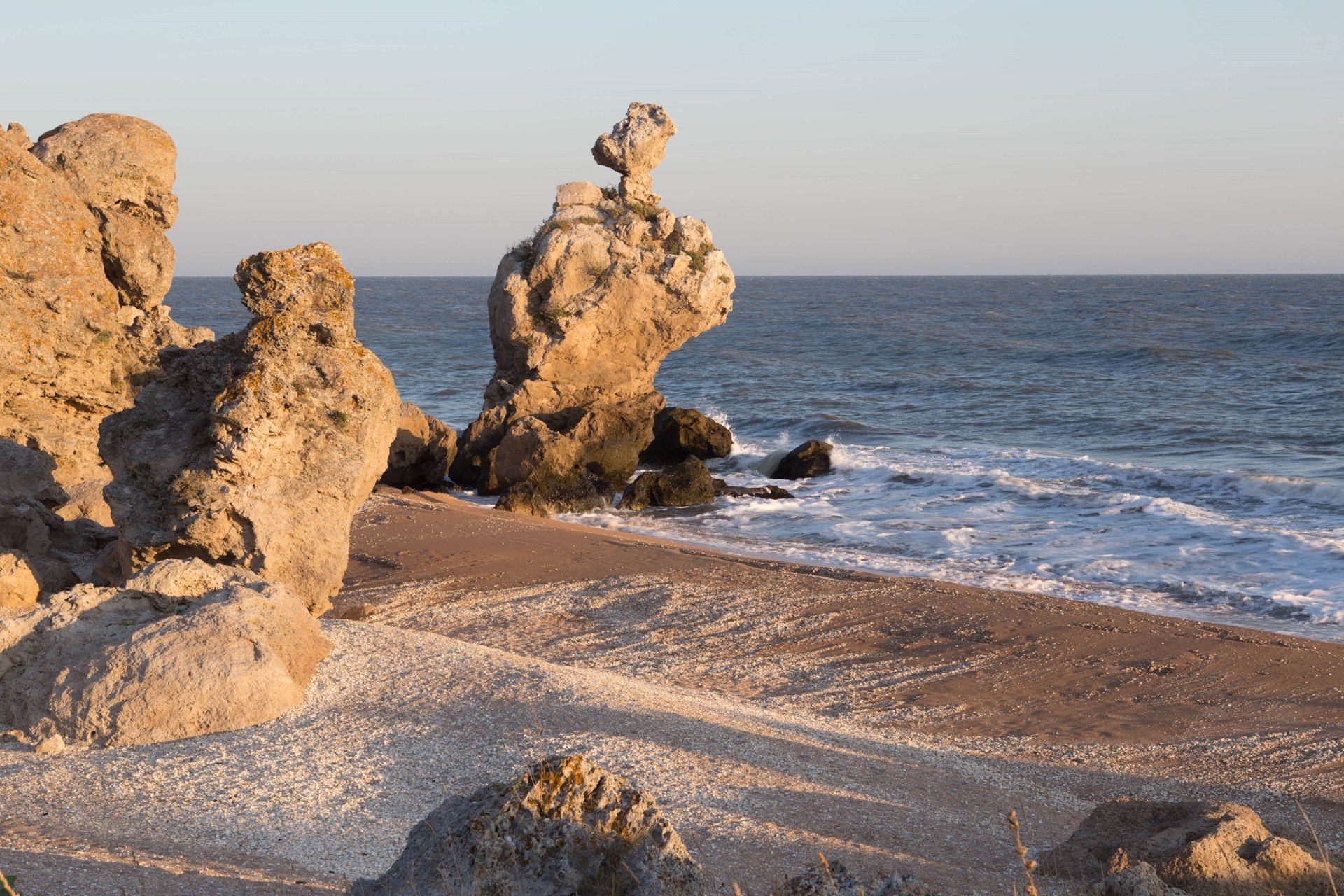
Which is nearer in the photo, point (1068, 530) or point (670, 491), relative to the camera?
point (1068, 530)

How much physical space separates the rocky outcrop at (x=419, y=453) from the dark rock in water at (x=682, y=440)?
14.8 ft

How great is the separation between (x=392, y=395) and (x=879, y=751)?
199 inches

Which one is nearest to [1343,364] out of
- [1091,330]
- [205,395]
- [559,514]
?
[1091,330]

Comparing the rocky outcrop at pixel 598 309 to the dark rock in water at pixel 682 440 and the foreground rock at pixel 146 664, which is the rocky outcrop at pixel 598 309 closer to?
the dark rock in water at pixel 682 440

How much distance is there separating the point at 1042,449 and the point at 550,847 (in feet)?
70.8

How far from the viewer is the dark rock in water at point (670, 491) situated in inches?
728

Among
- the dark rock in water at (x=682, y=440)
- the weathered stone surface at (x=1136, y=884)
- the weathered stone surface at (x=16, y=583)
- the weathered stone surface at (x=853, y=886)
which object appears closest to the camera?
the weathered stone surface at (x=853, y=886)

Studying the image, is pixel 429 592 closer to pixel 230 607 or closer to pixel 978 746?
pixel 230 607

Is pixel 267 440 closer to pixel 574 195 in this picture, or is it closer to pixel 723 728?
pixel 723 728

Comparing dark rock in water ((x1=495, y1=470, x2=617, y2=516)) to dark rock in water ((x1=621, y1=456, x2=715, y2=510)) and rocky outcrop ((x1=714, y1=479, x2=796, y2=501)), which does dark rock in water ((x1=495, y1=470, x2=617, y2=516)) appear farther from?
rocky outcrop ((x1=714, y1=479, x2=796, y2=501))

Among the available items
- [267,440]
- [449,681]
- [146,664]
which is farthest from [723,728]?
[267,440]

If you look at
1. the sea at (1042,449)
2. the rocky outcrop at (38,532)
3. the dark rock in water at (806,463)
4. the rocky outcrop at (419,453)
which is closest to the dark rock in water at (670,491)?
the sea at (1042,449)

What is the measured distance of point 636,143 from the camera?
19.5 m

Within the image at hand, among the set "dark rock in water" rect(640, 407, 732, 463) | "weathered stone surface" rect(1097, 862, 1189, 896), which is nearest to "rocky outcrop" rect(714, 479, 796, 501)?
"dark rock in water" rect(640, 407, 732, 463)
